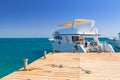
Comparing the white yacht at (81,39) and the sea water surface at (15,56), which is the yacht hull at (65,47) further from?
the sea water surface at (15,56)

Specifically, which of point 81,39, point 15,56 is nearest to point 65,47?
point 81,39

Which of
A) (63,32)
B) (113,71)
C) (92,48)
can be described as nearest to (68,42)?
(63,32)

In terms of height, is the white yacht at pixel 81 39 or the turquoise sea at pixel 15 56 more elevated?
the white yacht at pixel 81 39

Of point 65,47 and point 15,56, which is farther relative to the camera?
point 15,56

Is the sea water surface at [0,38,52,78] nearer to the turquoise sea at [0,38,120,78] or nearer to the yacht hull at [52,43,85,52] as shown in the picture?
the turquoise sea at [0,38,120,78]

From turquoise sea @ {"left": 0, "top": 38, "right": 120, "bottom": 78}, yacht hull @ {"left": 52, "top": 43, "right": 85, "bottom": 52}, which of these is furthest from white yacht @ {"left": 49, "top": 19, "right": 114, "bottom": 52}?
turquoise sea @ {"left": 0, "top": 38, "right": 120, "bottom": 78}

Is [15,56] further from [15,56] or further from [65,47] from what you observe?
[65,47]

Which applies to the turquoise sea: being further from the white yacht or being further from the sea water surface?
the white yacht

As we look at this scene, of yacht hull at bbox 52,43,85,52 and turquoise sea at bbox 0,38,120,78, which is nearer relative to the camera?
turquoise sea at bbox 0,38,120,78

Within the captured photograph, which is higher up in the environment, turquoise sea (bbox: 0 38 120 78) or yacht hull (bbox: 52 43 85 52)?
yacht hull (bbox: 52 43 85 52)

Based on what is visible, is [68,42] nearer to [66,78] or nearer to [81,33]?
[81,33]

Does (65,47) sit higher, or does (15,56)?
(65,47)

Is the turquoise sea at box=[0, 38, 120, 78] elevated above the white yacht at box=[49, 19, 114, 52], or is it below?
below

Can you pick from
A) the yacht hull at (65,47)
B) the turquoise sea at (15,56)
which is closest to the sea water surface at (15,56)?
the turquoise sea at (15,56)
